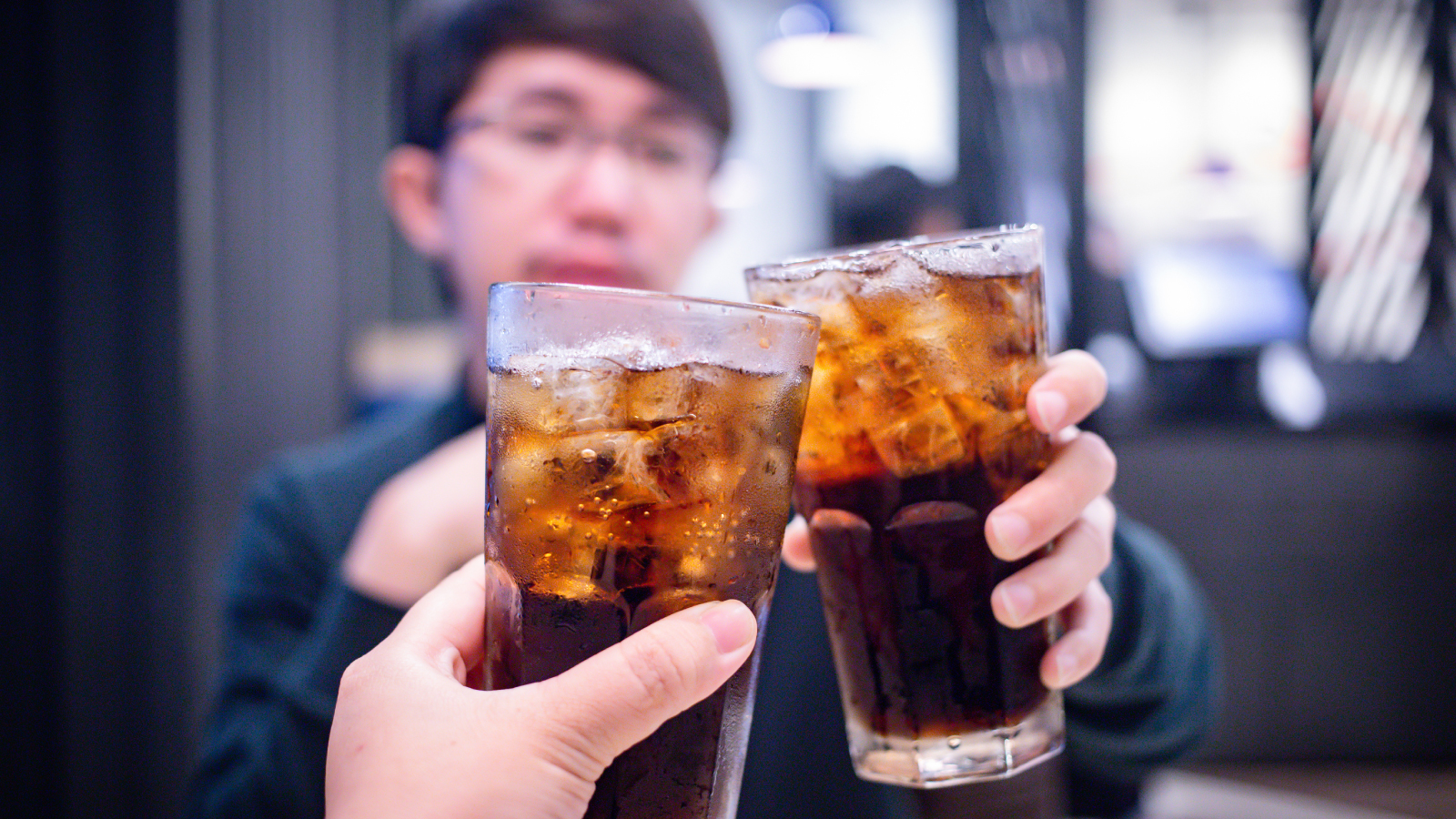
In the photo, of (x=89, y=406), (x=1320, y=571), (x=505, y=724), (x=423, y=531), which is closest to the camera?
(x=505, y=724)

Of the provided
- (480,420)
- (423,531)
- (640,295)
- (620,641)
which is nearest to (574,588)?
(620,641)

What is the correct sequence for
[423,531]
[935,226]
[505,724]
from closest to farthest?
[505,724], [423,531], [935,226]

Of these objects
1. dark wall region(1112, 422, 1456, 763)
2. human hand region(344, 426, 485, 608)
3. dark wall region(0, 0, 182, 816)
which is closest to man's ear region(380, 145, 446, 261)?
human hand region(344, 426, 485, 608)

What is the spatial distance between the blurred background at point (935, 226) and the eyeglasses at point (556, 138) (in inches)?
18.6

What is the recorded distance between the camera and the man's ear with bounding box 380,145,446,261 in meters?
1.69

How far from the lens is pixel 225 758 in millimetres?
1355

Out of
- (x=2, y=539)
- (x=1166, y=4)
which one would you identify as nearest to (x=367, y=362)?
(x=2, y=539)

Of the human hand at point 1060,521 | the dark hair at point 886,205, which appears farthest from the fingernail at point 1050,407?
the dark hair at point 886,205

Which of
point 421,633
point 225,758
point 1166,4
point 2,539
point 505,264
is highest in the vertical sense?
point 1166,4

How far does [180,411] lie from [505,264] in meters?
1.58

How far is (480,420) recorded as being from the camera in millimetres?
1829

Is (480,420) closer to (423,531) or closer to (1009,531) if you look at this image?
(423,531)

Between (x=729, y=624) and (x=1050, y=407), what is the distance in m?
0.35

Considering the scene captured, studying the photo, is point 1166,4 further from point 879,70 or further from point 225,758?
point 225,758
